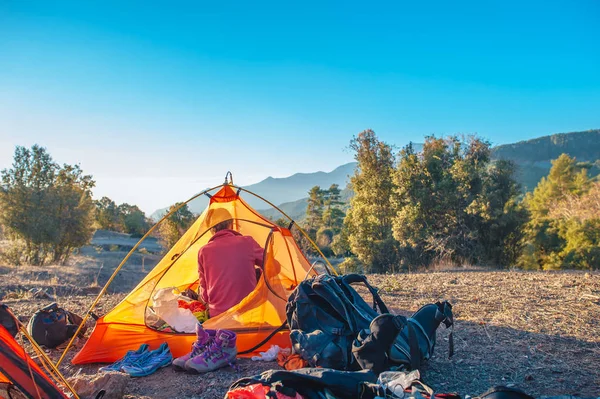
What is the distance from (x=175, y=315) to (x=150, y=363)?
736 mm

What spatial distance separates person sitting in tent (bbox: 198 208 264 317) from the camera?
4832 mm

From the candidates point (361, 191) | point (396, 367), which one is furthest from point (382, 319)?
point (361, 191)

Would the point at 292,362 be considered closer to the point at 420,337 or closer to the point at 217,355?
the point at 217,355

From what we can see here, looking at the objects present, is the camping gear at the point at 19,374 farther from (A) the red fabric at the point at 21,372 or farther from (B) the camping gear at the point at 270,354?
(B) the camping gear at the point at 270,354

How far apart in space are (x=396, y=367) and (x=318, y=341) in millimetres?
725

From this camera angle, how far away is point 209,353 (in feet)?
12.7

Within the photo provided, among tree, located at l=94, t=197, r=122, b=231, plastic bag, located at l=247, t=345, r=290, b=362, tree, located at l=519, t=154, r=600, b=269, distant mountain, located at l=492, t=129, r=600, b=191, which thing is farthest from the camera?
distant mountain, located at l=492, t=129, r=600, b=191

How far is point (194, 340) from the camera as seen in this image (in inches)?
171

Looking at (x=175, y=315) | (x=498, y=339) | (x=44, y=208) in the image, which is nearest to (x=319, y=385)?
(x=175, y=315)

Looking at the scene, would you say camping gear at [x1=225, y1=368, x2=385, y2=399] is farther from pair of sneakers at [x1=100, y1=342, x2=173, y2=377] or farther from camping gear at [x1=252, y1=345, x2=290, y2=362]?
pair of sneakers at [x1=100, y1=342, x2=173, y2=377]

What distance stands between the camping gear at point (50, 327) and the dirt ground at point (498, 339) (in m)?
0.15

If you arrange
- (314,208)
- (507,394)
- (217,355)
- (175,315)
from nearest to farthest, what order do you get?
(507,394)
(217,355)
(175,315)
(314,208)

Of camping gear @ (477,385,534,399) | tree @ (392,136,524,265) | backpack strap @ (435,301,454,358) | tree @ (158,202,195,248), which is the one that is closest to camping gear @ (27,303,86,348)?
backpack strap @ (435,301,454,358)

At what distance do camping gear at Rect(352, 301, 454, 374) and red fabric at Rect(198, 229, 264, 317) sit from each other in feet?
6.31
